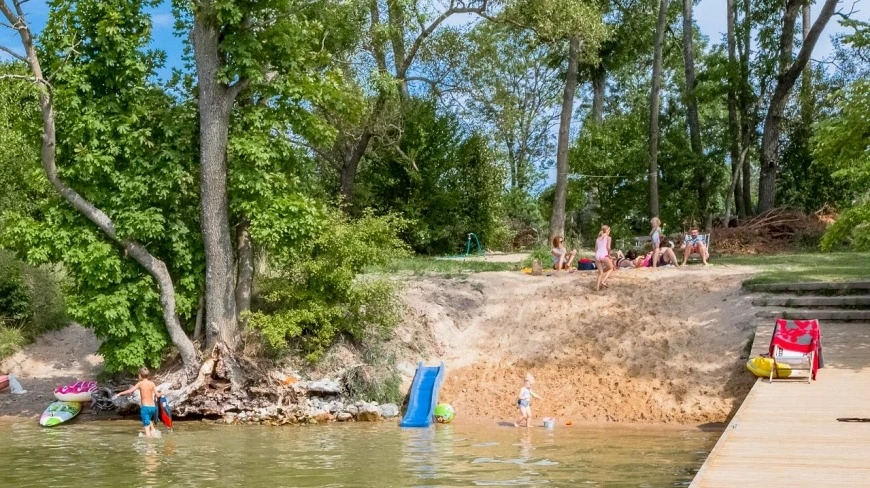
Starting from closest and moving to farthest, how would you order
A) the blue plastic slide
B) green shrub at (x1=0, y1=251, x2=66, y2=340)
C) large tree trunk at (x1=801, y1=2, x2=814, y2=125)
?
the blue plastic slide
green shrub at (x1=0, y1=251, x2=66, y2=340)
large tree trunk at (x1=801, y1=2, x2=814, y2=125)

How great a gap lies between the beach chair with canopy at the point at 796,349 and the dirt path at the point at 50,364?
13976mm

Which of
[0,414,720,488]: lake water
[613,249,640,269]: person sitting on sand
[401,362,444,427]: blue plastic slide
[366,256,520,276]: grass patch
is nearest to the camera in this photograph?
[0,414,720,488]: lake water

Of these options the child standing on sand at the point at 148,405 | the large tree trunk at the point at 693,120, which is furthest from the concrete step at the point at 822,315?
the large tree trunk at the point at 693,120

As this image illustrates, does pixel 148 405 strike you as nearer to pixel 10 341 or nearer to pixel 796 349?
pixel 10 341

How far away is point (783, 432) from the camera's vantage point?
10.6 m

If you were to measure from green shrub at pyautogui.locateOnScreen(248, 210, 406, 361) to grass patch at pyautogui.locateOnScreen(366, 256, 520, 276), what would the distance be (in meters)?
3.49

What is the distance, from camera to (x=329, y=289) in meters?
19.1

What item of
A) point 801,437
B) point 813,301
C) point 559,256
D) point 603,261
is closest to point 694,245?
point 559,256

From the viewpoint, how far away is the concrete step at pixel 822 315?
1858 cm

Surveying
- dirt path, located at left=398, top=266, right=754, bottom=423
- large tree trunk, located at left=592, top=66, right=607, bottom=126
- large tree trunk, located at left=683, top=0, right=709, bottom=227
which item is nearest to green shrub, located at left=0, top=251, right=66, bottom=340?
dirt path, located at left=398, top=266, right=754, bottom=423

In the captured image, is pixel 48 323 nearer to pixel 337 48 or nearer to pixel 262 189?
pixel 262 189

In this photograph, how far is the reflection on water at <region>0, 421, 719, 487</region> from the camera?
1155 cm

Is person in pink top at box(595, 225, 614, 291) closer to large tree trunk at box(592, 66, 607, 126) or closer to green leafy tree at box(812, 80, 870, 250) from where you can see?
green leafy tree at box(812, 80, 870, 250)

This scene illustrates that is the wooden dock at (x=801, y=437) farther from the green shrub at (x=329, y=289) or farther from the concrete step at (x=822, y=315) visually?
the green shrub at (x=329, y=289)
